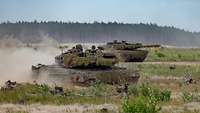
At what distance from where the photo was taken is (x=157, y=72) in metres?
41.6

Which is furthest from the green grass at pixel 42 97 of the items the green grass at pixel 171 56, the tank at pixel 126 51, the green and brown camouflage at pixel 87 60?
the green grass at pixel 171 56

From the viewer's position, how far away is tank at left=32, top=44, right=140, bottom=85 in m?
31.4

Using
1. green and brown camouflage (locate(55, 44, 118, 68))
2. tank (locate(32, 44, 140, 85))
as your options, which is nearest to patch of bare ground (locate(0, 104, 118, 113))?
tank (locate(32, 44, 140, 85))

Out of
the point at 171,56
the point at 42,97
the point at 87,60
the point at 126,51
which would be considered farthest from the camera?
the point at 171,56

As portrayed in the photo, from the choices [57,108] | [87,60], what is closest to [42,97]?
[57,108]

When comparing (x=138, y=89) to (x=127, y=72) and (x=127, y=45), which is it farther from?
(x=127, y=45)

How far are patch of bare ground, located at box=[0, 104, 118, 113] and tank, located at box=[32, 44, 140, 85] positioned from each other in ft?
28.6

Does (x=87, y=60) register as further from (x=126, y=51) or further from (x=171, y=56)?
(x=171, y=56)

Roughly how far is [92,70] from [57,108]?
33.2 ft

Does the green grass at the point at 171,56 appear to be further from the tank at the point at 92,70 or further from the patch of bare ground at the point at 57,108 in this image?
the patch of bare ground at the point at 57,108

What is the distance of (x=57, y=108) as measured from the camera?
71.7 ft

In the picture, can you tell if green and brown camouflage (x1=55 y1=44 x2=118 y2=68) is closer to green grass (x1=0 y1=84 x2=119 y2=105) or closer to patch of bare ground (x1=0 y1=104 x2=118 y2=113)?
green grass (x1=0 y1=84 x2=119 y2=105)

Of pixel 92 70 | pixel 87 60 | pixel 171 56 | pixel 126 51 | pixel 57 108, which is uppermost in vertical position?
pixel 126 51

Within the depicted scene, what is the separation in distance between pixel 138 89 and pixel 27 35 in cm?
13619
